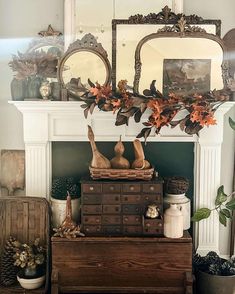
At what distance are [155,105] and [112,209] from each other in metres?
0.71

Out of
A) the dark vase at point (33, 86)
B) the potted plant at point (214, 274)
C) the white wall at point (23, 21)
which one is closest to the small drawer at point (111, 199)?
the potted plant at point (214, 274)

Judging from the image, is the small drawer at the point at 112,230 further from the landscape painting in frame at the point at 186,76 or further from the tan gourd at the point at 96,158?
the landscape painting in frame at the point at 186,76

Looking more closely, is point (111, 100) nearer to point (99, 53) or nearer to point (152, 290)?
point (99, 53)

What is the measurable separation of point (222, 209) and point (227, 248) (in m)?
0.36

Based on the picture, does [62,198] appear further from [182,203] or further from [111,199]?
[182,203]

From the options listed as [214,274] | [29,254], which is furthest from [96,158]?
[214,274]

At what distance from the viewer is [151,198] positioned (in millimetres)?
2816

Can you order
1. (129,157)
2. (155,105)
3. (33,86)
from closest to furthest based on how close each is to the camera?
(155,105), (33,86), (129,157)

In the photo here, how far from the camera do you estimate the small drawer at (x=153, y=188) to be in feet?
9.21

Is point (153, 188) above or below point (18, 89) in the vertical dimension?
below

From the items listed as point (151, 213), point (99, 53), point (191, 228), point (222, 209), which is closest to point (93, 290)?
point (151, 213)

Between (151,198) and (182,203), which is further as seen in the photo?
(182,203)

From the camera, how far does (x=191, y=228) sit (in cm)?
314

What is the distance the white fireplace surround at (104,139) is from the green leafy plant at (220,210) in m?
0.05
